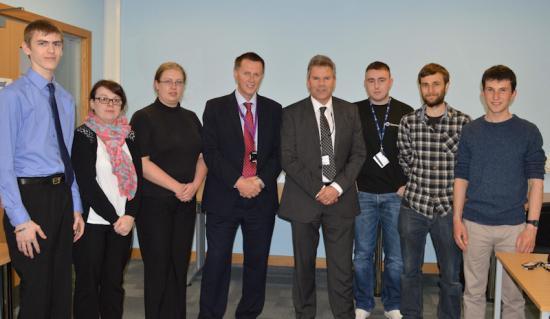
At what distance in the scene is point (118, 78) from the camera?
16.6 feet

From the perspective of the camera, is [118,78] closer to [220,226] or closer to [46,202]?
[220,226]

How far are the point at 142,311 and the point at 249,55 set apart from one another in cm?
201

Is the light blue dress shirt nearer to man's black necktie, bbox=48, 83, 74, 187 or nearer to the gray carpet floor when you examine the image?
man's black necktie, bbox=48, 83, 74, 187

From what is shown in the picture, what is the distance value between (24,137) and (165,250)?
101 cm

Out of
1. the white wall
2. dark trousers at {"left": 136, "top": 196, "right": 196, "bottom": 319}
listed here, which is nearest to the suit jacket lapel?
dark trousers at {"left": 136, "top": 196, "right": 196, "bottom": 319}

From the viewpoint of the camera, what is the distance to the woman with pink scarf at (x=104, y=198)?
256cm

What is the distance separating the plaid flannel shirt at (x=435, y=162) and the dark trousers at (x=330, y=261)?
46 centimetres

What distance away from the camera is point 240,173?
302 centimetres

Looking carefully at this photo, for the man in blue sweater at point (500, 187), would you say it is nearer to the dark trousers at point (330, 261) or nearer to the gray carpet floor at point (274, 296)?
the dark trousers at point (330, 261)

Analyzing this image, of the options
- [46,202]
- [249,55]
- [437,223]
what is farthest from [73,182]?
[437,223]

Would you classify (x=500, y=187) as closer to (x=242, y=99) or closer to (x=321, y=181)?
(x=321, y=181)

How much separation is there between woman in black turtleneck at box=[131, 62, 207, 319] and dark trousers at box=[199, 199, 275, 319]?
6.8 inches

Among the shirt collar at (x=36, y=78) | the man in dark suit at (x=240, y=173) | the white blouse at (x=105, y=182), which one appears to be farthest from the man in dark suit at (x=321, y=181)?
the shirt collar at (x=36, y=78)

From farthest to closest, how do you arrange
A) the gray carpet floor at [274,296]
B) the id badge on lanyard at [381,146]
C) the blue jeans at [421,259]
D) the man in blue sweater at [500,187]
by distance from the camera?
the gray carpet floor at [274,296] → the id badge on lanyard at [381,146] → the blue jeans at [421,259] → the man in blue sweater at [500,187]
